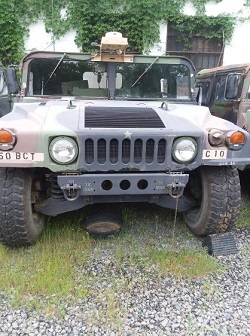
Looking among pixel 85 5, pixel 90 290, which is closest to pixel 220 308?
pixel 90 290

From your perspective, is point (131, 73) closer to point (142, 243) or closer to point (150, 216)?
point (150, 216)

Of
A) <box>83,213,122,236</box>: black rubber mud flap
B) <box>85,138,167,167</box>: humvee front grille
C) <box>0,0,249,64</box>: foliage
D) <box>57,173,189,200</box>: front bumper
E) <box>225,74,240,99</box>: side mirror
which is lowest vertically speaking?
<box>83,213,122,236</box>: black rubber mud flap

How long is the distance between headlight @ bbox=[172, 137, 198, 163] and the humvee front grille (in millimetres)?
90

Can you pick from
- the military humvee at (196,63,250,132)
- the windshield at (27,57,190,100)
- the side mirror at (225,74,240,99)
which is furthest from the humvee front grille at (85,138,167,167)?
the side mirror at (225,74,240,99)

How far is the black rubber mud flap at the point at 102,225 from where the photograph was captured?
10.7 ft

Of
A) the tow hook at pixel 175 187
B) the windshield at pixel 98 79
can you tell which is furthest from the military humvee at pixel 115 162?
the windshield at pixel 98 79

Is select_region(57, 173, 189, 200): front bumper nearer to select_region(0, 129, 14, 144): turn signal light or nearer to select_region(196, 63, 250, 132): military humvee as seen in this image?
select_region(0, 129, 14, 144): turn signal light

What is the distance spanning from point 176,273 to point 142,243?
1.83 feet

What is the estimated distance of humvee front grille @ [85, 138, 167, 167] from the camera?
2622 mm

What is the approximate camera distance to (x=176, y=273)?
2.80m

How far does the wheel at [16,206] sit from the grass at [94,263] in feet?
0.64

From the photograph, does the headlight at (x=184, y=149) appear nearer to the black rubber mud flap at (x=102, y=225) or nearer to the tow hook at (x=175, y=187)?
the tow hook at (x=175, y=187)

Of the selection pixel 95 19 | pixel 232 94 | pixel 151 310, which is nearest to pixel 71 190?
pixel 151 310

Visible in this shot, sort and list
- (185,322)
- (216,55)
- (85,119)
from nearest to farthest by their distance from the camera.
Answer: (185,322)
(85,119)
(216,55)
